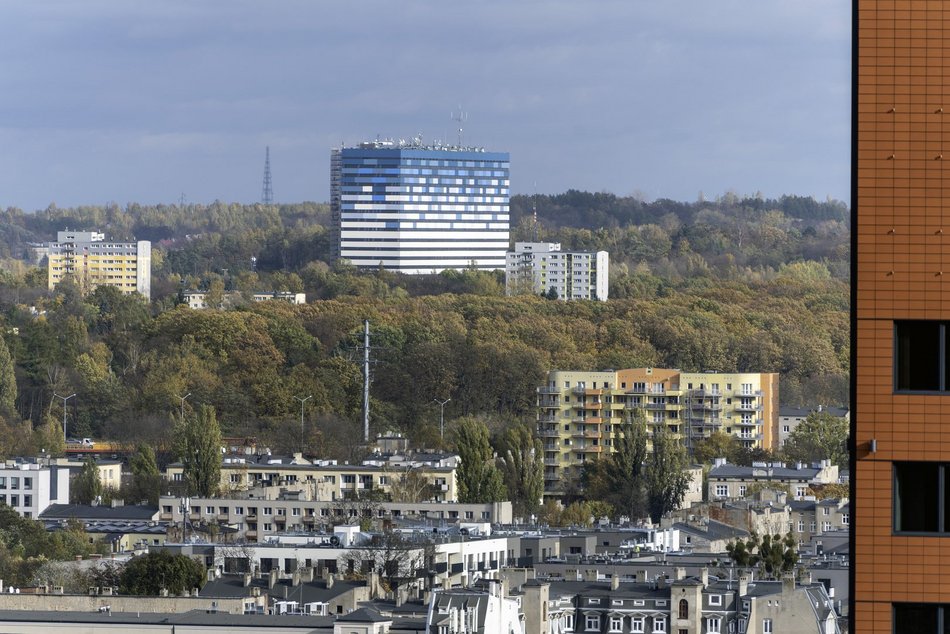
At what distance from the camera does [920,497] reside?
1173 cm

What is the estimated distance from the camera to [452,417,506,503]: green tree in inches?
2948

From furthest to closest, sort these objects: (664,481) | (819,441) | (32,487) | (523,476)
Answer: (819,441)
(523,476)
(664,481)
(32,487)

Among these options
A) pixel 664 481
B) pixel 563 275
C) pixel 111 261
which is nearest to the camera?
pixel 664 481

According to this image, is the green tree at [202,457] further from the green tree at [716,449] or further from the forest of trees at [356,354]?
the green tree at [716,449]

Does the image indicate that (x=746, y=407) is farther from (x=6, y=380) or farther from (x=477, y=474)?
(x=6, y=380)

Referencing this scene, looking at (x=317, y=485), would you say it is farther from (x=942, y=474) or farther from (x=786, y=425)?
(x=942, y=474)

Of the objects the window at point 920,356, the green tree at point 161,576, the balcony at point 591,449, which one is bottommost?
the green tree at point 161,576

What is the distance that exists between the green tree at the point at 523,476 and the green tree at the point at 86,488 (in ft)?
39.8

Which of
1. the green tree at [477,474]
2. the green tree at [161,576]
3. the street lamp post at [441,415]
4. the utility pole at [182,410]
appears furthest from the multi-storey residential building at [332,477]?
the green tree at [161,576]

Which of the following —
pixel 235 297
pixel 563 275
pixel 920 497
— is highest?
pixel 563 275

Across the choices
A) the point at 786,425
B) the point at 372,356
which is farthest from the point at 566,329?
the point at 786,425

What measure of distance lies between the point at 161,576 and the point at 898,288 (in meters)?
38.3

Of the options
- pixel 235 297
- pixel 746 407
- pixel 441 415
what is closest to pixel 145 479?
pixel 441 415

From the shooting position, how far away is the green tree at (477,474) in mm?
74875
